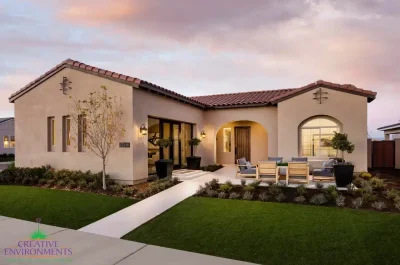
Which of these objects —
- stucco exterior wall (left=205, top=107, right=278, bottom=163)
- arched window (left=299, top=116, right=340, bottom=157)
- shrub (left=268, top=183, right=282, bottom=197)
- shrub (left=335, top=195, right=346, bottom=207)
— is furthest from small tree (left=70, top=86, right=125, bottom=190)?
arched window (left=299, top=116, right=340, bottom=157)

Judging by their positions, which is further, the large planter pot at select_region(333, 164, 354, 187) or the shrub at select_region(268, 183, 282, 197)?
the large planter pot at select_region(333, 164, 354, 187)

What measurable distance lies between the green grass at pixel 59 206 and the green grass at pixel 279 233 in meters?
1.75

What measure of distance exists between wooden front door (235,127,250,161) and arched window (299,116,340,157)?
4.72 metres

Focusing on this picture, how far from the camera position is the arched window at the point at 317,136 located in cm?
1327

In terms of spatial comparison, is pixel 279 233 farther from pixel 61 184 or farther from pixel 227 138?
pixel 227 138

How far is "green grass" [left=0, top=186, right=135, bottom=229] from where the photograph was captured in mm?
6551

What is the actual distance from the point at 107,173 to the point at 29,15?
278 inches

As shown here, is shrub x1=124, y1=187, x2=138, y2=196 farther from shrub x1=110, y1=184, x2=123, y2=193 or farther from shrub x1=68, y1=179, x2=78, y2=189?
shrub x1=68, y1=179, x2=78, y2=189

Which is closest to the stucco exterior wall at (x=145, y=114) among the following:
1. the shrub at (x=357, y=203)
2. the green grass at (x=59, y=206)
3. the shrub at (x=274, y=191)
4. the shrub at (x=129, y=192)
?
the shrub at (x=129, y=192)

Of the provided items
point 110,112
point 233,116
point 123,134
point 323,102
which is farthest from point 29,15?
point 323,102

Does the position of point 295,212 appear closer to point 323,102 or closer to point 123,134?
point 123,134

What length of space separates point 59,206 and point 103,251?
3.93m

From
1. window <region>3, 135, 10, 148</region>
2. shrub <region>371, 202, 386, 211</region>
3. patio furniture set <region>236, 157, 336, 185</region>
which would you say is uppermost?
window <region>3, 135, 10, 148</region>

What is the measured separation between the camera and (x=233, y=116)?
53.2 feet
